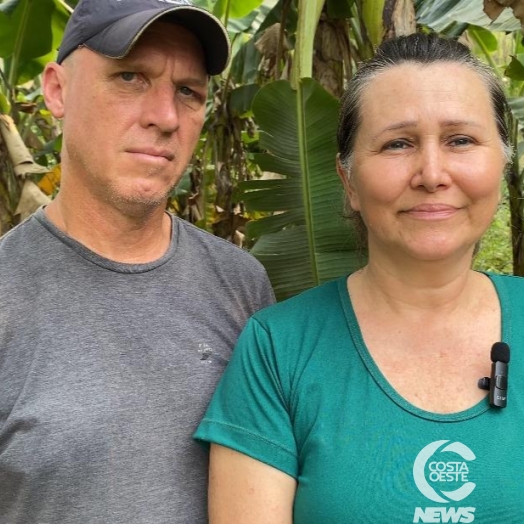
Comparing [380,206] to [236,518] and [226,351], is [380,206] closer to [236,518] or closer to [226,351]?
[226,351]

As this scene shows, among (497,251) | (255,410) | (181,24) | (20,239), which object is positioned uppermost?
(181,24)

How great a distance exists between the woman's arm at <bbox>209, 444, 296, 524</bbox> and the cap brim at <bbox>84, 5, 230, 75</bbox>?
77 cm

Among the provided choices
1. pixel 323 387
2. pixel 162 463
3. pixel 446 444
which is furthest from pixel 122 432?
pixel 446 444

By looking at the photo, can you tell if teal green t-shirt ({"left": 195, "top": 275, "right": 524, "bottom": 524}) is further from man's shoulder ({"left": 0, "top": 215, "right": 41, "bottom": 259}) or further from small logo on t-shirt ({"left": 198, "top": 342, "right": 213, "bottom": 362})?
man's shoulder ({"left": 0, "top": 215, "right": 41, "bottom": 259})

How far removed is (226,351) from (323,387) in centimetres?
26

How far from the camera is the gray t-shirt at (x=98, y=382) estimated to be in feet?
4.05

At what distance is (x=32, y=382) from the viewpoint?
4.09 ft

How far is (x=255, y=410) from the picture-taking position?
1241 mm

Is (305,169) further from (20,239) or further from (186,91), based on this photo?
(20,239)

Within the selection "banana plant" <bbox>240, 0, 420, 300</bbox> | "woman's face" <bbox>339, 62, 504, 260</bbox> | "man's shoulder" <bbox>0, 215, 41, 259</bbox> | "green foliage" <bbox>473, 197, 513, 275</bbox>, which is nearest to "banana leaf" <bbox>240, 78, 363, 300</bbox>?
"banana plant" <bbox>240, 0, 420, 300</bbox>

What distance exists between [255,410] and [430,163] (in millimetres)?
523

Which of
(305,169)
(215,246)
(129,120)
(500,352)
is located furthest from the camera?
(305,169)

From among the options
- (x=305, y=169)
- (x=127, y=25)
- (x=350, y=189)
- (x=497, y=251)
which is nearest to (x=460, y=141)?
(x=350, y=189)

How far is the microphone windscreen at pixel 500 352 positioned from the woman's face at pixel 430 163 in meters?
0.18
